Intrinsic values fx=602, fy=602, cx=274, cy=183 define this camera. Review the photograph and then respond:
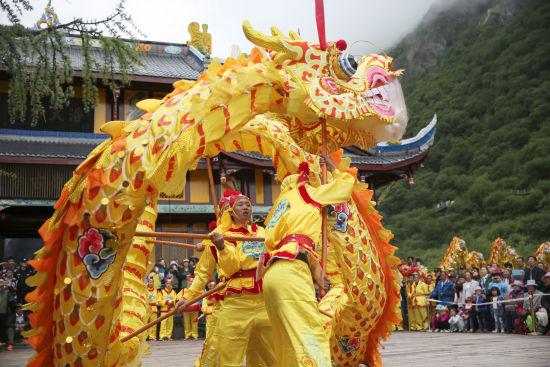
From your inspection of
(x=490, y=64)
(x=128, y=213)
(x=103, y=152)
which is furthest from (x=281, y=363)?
(x=490, y=64)

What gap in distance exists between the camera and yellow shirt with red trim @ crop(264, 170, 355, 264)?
338 cm

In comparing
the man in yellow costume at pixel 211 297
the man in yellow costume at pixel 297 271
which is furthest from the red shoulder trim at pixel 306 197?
the man in yellow costume at pixel 211 297

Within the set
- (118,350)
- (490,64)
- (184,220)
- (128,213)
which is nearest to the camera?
(128,213)

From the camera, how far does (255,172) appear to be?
52.9 feet

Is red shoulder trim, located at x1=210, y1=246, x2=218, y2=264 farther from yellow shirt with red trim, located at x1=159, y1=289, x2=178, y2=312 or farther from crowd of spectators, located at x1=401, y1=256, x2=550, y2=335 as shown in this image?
crowd of spectators, located at x1=401, y1=256, x2=550, y2=335

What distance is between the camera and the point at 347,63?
12.1ft

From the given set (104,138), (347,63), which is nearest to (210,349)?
(347,63)

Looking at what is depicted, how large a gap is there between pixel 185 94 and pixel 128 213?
0.69m

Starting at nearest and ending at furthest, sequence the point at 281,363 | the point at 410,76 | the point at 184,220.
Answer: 1. the point at 281,363
2. the point at 184,220
3. the point at 410,76

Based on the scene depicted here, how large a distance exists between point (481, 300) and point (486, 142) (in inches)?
885

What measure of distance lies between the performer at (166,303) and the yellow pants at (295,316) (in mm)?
8063

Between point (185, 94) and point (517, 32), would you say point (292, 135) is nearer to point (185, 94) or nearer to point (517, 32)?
point (185, 94)

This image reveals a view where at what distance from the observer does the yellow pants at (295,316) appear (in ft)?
9.99

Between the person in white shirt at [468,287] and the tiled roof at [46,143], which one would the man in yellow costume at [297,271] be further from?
the tiled roof at [46,143]
